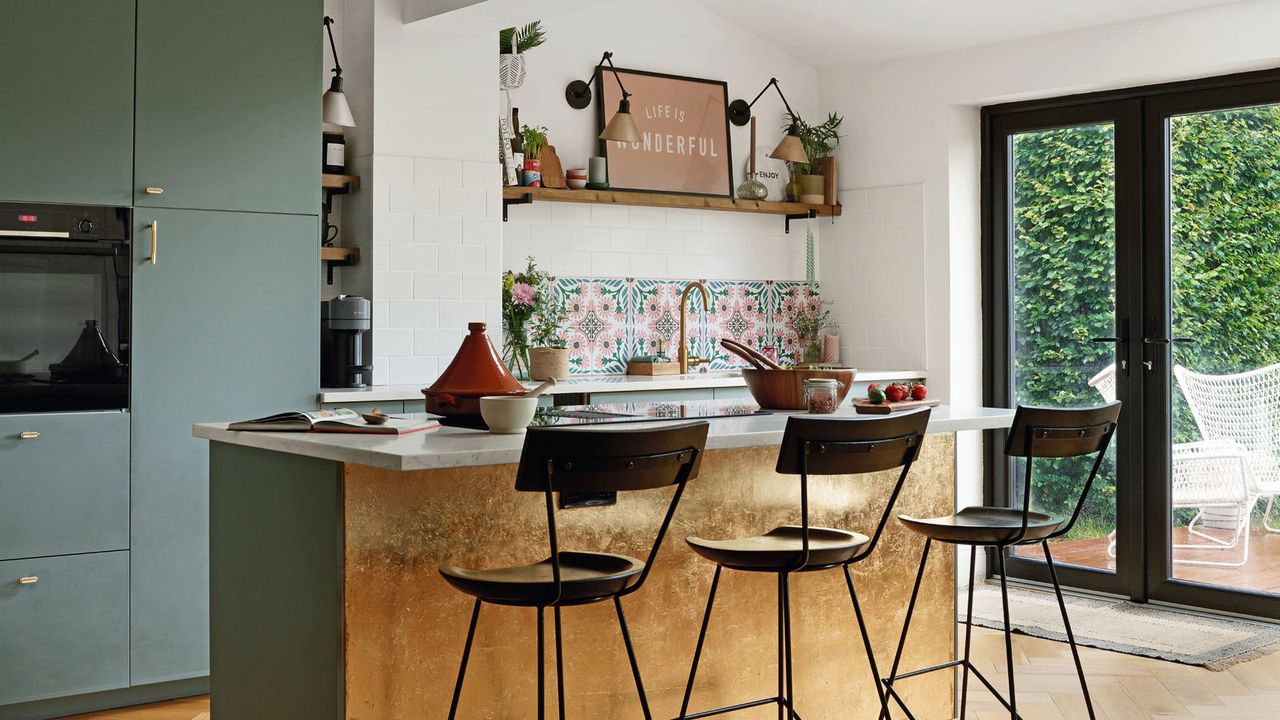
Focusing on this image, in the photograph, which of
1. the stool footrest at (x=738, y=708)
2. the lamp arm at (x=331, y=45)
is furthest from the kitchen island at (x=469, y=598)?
the lamp arm at (x=331, y=45)

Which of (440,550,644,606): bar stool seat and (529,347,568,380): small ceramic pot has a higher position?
(529,347,568,380): small ceramic pot

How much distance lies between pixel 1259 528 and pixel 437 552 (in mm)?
3829

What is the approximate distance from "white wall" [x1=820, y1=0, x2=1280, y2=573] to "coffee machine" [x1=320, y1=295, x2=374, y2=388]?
2.75 meters

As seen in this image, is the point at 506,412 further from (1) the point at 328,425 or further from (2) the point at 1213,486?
(2) the point at 1213,486

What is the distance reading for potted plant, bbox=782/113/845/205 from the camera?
6.08m

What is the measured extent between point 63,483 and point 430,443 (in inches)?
76.4

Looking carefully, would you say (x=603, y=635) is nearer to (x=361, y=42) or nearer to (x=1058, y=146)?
(x=361, y=42)

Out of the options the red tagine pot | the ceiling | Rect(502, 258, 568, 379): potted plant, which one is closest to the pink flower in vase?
Rect(502, 258, 568, 379): potted plant

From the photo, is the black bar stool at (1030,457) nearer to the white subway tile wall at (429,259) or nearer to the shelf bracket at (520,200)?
the white subway tile wall at (429,259)

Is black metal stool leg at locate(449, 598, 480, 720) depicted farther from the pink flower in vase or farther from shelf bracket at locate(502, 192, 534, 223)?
shelf bracket at locate(502, 192, 534, 223)

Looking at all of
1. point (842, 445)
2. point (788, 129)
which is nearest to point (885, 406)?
point (842, 445)

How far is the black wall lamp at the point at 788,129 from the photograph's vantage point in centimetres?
580

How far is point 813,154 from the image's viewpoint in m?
6.13

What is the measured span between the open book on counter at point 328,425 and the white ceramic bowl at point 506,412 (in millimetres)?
223
